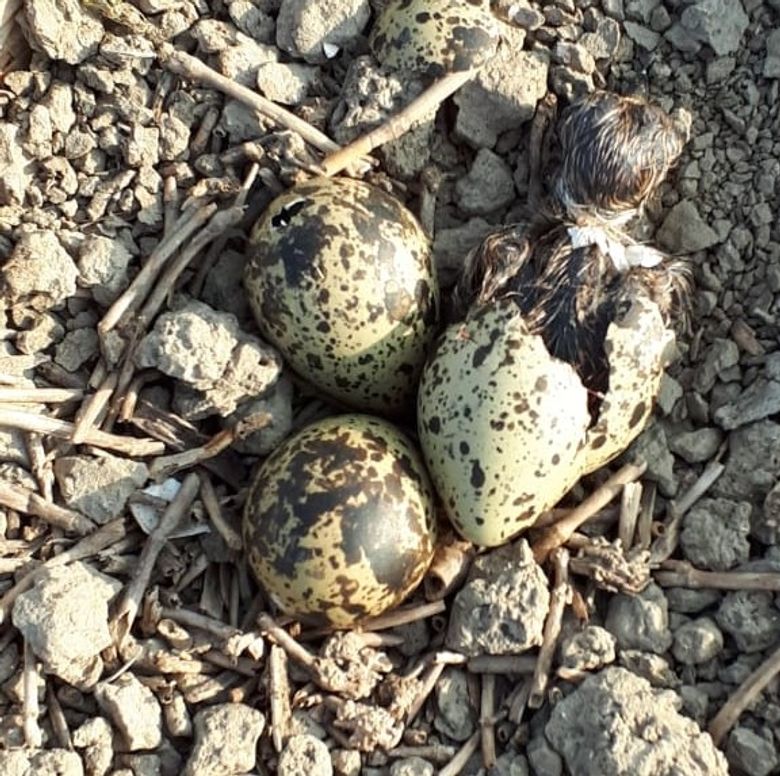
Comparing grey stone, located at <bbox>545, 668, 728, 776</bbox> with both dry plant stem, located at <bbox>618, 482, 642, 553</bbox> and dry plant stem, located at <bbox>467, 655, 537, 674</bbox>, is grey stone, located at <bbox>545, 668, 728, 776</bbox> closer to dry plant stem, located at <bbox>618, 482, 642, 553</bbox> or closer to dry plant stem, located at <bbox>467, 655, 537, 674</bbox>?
dry plant stem, located at <bbox>467, 655, 537, 674</bbox>

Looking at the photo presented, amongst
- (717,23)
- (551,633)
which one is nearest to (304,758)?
(551,633)

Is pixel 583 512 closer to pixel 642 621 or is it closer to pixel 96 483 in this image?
pixel 642 621

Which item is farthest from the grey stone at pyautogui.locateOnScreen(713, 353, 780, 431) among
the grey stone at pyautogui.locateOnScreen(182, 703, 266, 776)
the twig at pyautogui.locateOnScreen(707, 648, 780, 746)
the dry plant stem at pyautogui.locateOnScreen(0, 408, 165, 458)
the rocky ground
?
the dry plant stem at pyautogui.locateOnScreen(0, 408, 165, 458)

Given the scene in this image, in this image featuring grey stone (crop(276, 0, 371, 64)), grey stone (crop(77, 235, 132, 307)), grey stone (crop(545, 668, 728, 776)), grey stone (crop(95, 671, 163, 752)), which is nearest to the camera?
grey stone (crop(545, 668, 728, 776))

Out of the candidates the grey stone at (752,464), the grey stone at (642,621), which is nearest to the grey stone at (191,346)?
the grey stone at (642,621)

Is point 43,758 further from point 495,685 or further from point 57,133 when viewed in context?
point 57,133

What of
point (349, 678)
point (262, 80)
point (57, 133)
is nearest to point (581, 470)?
point (349, 678)
